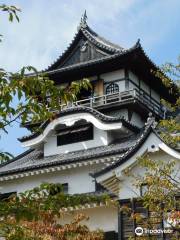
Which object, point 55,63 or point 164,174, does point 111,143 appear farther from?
point 164,174

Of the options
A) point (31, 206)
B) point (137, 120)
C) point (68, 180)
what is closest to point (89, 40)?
point (137, 120)

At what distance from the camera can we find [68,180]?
24.7 metres

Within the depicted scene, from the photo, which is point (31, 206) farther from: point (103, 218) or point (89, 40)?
point (89, 40)

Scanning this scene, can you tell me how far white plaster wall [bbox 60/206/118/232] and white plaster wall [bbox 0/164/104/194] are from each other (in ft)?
4.91

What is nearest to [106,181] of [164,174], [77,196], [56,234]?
[56,234]

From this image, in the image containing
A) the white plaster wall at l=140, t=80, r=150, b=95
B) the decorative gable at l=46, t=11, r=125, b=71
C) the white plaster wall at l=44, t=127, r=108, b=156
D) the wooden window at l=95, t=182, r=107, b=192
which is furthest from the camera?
the decorative gable at l=46, t=11, r=125, b=71

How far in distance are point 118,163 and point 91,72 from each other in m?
9.70

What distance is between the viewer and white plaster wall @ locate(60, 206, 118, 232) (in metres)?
22.2

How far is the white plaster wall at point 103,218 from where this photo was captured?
2223 centimetres

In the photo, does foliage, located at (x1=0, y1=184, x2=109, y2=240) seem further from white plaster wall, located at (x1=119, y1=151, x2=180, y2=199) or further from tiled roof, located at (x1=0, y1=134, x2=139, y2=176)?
tiled roof, located at (x1=0, y1=134, x2=139, y2=176)

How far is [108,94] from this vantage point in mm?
27625

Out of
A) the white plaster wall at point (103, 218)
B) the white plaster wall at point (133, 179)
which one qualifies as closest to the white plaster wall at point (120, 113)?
the white plaster wall at point (103, 218)

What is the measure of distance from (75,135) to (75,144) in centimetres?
54

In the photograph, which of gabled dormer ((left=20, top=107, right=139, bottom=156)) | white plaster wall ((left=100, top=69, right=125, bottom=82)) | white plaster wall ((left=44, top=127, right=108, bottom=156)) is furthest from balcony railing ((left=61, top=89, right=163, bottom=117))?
white plaster wall ((left=44, top=127, right=108, bottom=156))
